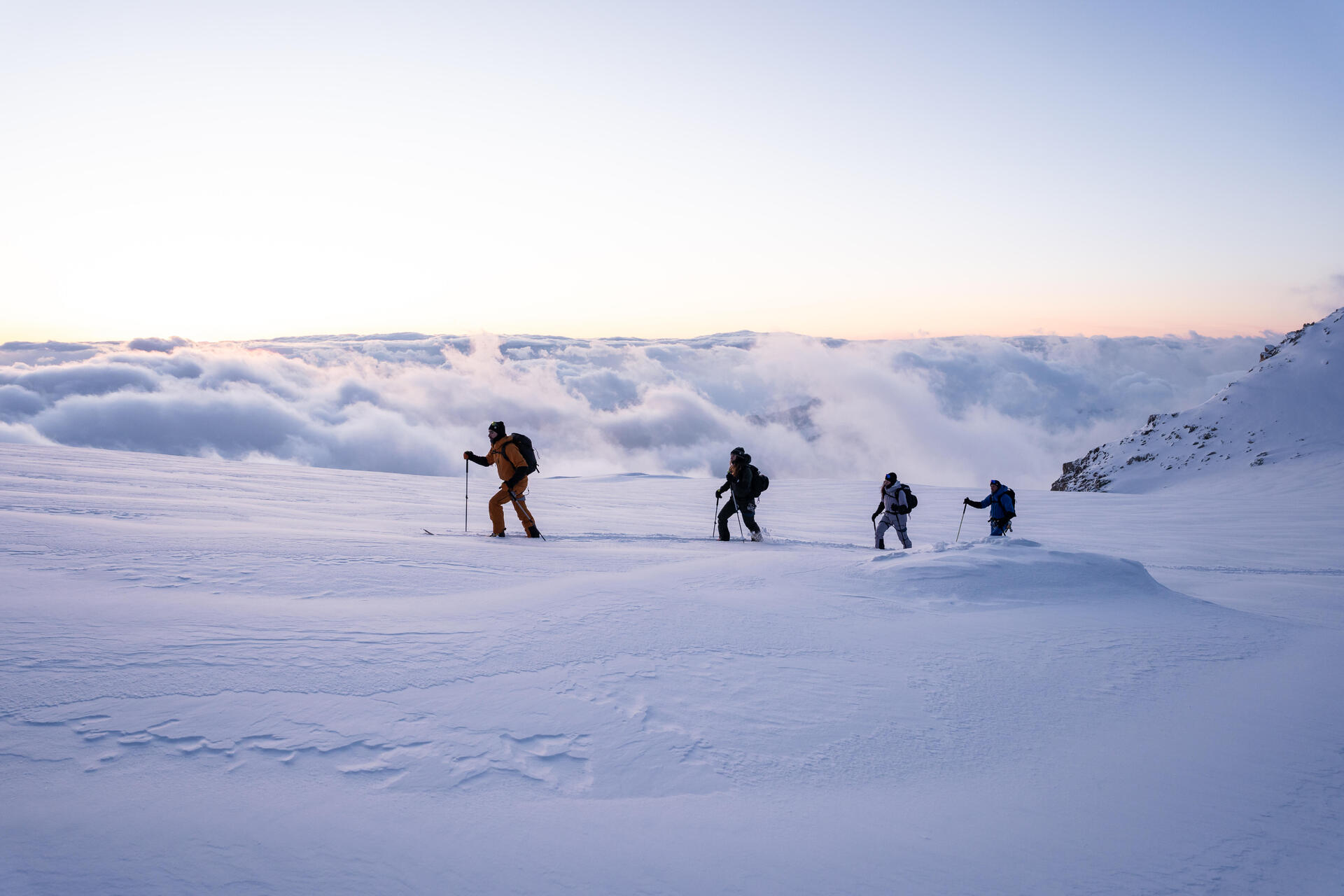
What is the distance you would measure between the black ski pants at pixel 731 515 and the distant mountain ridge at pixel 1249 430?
44310 mm

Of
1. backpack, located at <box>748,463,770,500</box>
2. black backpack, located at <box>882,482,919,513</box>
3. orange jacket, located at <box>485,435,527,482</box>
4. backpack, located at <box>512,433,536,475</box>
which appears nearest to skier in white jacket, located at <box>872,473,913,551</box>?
black backpack, located at <box>882,482,919,513</box>

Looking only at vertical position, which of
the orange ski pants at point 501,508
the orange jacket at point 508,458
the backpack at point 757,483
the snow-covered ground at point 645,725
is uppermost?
the orange jacket at point 508,458

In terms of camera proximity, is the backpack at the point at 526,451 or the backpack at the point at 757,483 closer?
the backpack at the point at 526,451

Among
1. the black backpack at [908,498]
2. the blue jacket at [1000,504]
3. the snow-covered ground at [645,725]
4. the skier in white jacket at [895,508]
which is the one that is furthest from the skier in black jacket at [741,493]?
the snow-covered ground at [645,725]

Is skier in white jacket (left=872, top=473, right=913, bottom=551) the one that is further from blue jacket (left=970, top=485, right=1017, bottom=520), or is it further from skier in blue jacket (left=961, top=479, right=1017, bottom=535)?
blue jacket (left=970, top=485, right=1017, bottom=520)

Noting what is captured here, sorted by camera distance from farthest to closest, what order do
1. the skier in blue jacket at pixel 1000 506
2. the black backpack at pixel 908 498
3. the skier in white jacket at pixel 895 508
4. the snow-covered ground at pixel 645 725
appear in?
the skier in white jacket at pixel 895 508
the black backpack at pixel 908 498
the skier in blue jacket at pixel 1000 506
the snow-covered ground at pixel 645 725

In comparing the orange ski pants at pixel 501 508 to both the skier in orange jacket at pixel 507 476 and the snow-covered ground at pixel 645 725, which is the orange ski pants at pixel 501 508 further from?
the snow-covered ground at pixel 645 725

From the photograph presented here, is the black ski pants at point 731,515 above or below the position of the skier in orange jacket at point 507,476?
below

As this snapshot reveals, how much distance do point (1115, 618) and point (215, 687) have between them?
7.50 meters

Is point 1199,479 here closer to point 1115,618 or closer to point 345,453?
point 1115,618

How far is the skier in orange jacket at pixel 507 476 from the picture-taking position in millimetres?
10891

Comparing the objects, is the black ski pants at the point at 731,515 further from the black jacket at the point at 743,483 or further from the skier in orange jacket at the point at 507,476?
the skier in orange jacket at the point at 507,476

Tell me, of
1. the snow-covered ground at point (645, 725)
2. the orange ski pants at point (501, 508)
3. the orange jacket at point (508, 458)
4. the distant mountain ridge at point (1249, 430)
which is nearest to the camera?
the snow-covered ground at point (645, 725)

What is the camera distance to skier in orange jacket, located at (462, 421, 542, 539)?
10.9 meters
